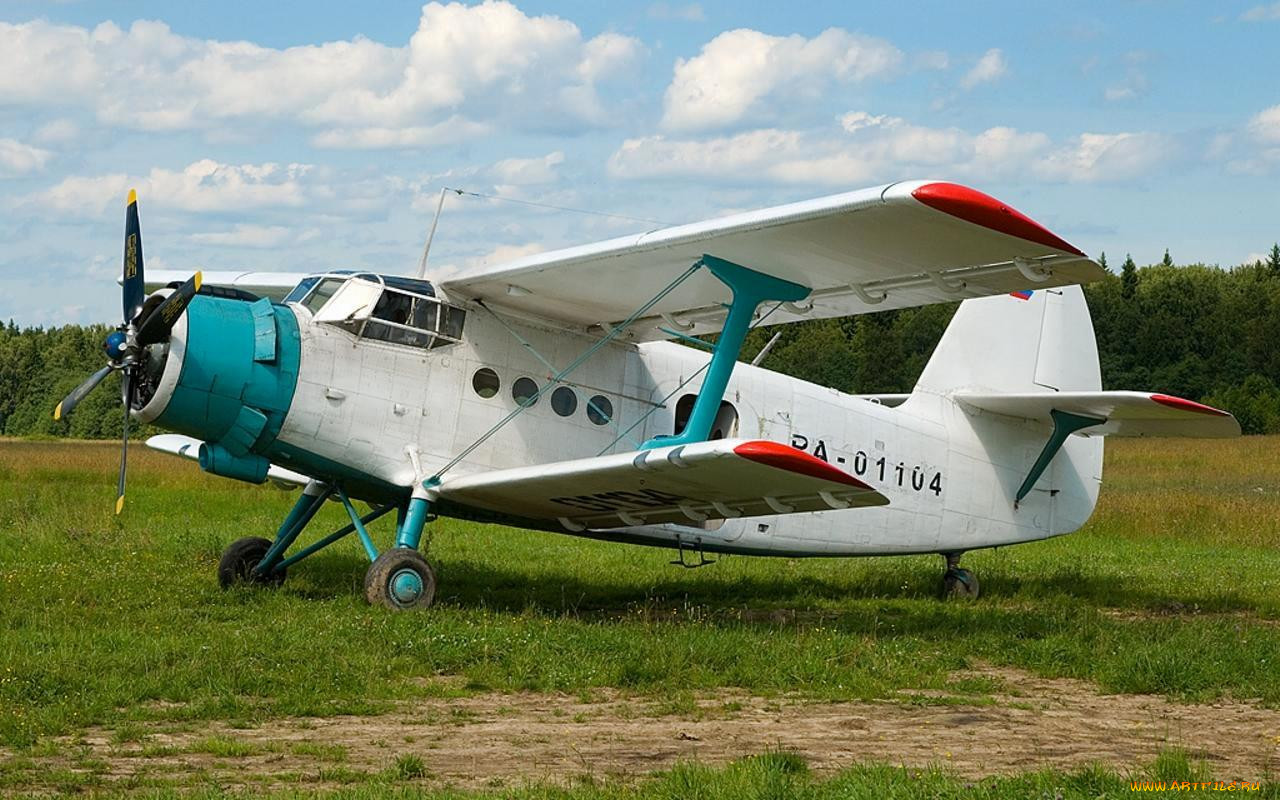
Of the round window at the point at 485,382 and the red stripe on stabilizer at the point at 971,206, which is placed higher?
A: the red stripe on stabilizer at the point at 971,206

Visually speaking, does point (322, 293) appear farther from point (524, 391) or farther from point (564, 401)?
point (564, 401)

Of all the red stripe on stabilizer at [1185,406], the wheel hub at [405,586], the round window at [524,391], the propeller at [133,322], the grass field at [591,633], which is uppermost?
the propeller at [133,322]

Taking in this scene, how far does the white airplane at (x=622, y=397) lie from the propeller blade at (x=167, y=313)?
0.9 inches

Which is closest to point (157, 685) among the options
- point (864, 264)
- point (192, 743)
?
point (192, 743)

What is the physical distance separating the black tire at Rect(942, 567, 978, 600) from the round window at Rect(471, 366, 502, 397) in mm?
5391

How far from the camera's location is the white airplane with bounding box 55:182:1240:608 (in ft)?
31.0

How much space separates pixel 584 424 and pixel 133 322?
12.6 ft

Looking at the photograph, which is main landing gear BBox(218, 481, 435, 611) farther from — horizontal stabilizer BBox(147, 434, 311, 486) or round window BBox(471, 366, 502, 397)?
round window BBox(471, 366, 502, 397)

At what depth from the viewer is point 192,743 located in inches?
250

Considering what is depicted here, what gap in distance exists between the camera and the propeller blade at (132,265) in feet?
33.8

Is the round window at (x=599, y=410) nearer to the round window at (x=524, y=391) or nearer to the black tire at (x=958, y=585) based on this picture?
the round window at (x=524, y=391)

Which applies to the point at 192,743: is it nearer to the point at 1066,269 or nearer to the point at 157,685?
the point at 157,685

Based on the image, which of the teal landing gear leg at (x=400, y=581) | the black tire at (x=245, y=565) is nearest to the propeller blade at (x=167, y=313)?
the teal landing gear leg at (x=400, y=581)

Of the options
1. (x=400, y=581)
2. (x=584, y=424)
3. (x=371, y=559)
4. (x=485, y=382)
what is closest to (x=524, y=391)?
(x=485, y=382)
